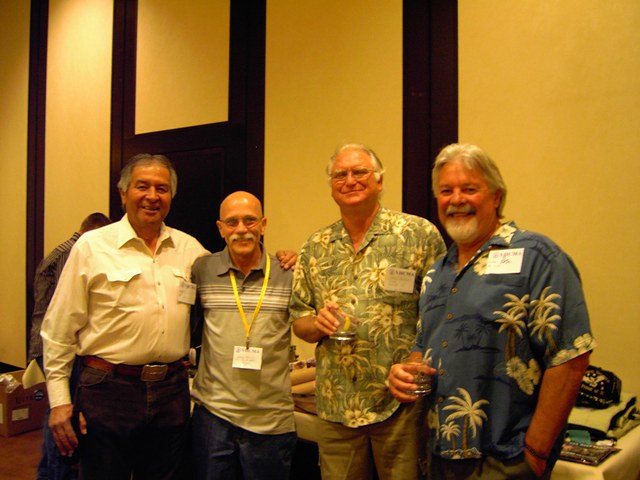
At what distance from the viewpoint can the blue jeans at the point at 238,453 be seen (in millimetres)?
2119

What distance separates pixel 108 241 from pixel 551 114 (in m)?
2.25

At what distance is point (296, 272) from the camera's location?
2.13 m

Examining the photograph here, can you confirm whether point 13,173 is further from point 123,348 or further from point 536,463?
point 536,463

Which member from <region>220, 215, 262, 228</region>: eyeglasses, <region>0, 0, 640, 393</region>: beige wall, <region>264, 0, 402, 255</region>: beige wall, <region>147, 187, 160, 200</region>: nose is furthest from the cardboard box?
<region>220, 215, 262, 228</region>: eyeglasses

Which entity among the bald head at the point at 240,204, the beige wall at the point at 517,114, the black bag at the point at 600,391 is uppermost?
the beige wall at the point at 517,114

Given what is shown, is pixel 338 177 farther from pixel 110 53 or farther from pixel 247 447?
pixel 110 53

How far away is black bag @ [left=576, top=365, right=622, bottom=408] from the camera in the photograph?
2.31m

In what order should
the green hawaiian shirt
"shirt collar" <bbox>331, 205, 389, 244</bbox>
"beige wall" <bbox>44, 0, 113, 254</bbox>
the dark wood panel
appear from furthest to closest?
"beige wall" <bbox>44, 0, 113, 254</bbox> → the dark wood panel → "shirt collar" <bbox>331, 205, 389, 244</bbox> → the green hawaiian shirt

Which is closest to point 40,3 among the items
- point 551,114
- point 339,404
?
point 551,114

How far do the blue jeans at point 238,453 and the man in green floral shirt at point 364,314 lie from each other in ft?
0.77

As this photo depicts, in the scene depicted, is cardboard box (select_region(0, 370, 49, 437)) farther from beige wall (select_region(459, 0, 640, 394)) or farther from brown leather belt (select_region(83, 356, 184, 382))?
beige wall (select_region(459, 0, 640, 394))

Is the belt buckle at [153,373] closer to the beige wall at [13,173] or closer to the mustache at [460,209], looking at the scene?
the mustache at [460,209]

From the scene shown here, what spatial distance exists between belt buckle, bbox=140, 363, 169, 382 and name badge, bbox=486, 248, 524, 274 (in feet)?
4.44

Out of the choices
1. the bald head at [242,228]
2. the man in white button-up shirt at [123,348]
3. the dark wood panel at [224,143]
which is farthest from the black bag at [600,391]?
the dark wood panel at [224,143]
